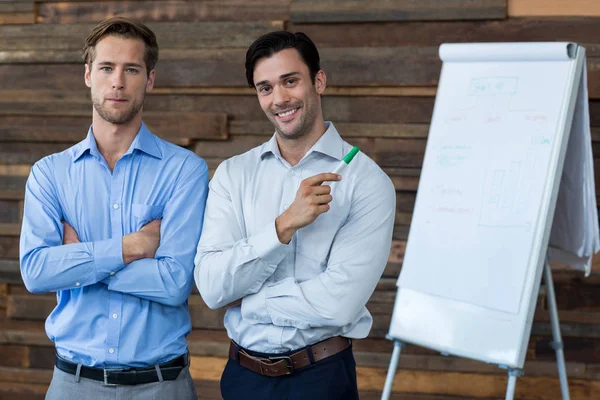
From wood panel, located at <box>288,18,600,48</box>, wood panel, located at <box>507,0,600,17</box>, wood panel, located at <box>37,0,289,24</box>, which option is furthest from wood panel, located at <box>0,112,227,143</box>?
wood panel, located at <box>507,0,600,17</box>

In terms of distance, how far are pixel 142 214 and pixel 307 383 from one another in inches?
26.0

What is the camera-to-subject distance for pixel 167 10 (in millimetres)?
4004

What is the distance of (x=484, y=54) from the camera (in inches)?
110

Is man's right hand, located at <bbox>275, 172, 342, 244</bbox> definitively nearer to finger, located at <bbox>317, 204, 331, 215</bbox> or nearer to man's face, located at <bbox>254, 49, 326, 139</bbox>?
finger, located at <bbox>317, 204, 331, 215</bbox>

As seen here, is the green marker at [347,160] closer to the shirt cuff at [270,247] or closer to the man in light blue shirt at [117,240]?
the shirt cuff at [270,247]

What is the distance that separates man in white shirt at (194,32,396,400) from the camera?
2088 millimetres

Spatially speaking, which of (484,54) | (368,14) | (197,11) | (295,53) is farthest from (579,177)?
(197,11)

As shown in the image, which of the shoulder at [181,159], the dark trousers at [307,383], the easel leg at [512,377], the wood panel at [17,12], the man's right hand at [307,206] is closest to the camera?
the man's right hand at [307,206]

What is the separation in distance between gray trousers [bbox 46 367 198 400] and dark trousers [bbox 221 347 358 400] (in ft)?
0.66

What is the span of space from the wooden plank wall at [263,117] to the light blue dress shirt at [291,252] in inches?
62.5

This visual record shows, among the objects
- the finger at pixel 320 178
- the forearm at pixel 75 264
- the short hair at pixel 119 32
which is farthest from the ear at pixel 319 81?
the forearm at pixel 75 264

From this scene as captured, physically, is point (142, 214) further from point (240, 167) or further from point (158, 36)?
point (158, 36)

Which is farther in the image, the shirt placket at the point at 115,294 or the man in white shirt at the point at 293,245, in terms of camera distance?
the shirt placket at the point at 115,294

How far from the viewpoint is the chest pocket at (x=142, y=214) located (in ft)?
7.44
